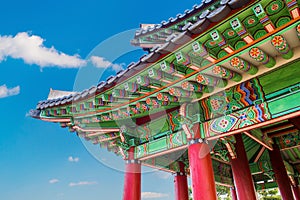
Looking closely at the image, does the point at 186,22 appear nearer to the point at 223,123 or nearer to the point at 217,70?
the point at 217,70

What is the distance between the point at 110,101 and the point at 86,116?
1031mm

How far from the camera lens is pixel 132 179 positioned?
482cm

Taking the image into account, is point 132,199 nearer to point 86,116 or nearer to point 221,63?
point 86,116

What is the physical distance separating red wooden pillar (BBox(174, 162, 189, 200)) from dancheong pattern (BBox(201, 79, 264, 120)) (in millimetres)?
3957

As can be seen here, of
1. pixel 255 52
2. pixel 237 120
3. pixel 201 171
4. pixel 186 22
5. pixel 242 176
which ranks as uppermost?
pixel 186 22

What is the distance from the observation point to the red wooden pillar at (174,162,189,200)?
22.1ft

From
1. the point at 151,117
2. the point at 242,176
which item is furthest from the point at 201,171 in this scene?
Result: the point at 242,176

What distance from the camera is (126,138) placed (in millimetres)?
5141

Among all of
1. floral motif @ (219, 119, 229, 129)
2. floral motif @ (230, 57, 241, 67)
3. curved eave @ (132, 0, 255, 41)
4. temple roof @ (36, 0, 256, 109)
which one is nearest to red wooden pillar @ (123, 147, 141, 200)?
temple roof @ (36, 0, 256, 109)

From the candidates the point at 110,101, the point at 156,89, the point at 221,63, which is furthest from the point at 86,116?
the point at 221,63

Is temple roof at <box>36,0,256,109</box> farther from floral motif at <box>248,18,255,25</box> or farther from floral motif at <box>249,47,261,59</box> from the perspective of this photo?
floral motif at <box>249,47,261,59</box>

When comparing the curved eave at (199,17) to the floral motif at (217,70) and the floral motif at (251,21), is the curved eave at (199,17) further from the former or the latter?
the floral motif at (217,70)

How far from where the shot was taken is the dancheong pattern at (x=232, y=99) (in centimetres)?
323

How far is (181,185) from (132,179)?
2689 mm
